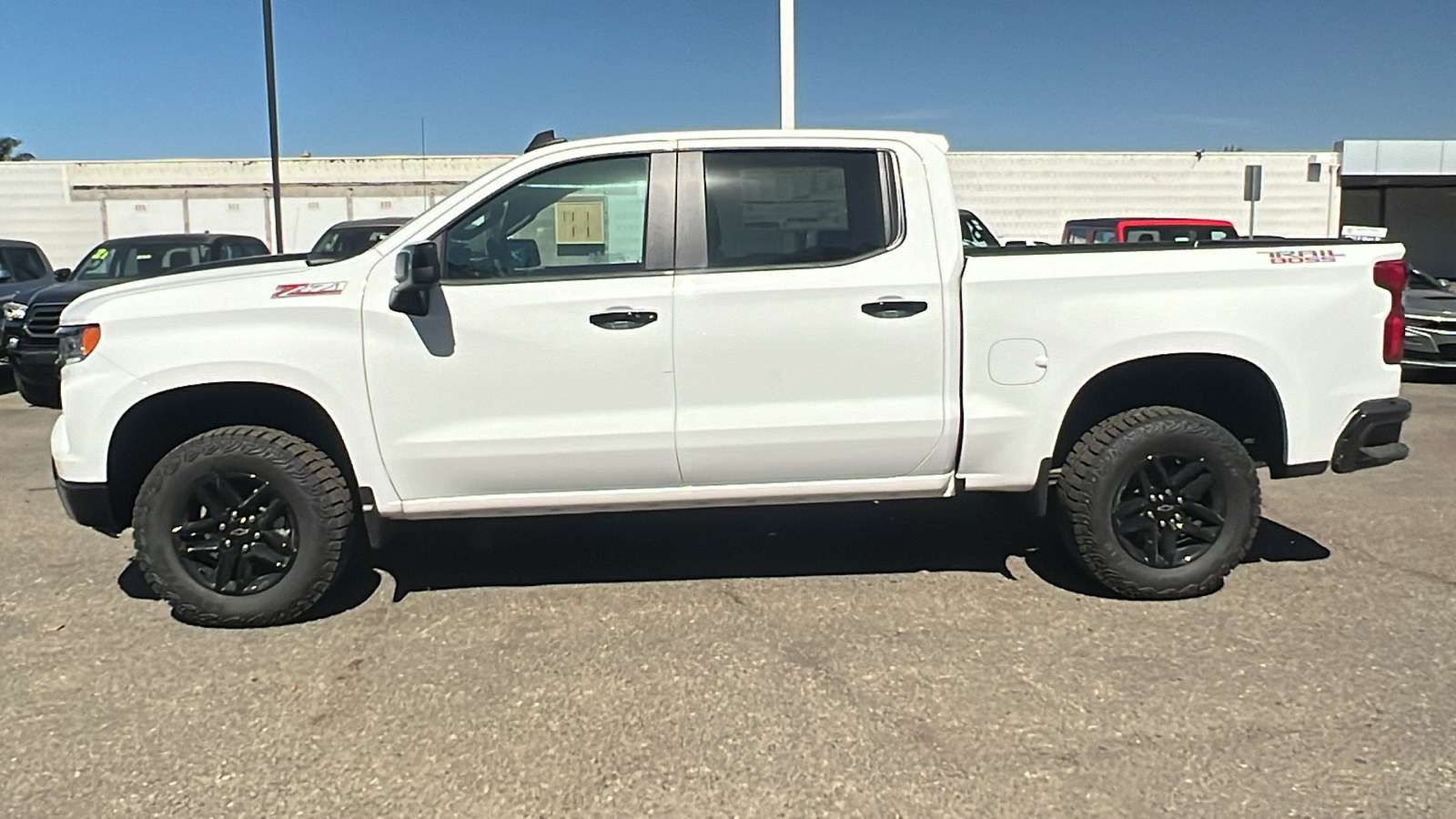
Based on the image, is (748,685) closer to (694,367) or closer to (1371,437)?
(694,367)

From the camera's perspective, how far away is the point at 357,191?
83.8 ft

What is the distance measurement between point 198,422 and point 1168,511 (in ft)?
13.4

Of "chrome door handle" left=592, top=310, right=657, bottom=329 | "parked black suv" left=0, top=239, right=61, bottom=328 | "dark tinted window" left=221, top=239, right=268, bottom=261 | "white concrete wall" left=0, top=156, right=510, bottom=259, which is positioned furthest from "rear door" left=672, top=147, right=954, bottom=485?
"white concrete wall" left=0, top=156, right=510, bottom=259

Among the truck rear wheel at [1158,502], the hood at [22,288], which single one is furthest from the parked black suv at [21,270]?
the truck rear wheel at [1158,502]

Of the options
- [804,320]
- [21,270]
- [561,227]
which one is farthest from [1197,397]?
[21,270]

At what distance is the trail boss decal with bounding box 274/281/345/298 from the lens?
4.19 m

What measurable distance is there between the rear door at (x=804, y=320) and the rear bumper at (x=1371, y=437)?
172 cm

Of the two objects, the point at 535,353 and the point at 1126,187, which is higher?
the point at 1126,187

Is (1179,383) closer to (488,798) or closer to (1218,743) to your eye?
(1218,743)

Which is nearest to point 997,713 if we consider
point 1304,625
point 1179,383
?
point 1304,625

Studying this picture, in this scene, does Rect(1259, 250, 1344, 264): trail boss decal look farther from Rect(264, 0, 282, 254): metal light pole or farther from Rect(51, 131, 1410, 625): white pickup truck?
Rect(264, 0, 282, 254): metal light pole

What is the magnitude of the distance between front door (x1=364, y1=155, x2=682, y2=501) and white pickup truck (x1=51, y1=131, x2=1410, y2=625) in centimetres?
1

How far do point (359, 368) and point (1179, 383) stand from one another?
3.48 meters

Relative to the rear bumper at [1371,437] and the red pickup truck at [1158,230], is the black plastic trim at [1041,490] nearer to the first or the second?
the rear bumper at [1371,437]
